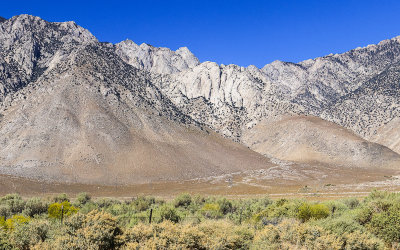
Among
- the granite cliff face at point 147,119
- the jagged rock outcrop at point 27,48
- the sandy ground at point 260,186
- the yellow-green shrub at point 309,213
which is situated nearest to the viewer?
the yellow-green shrub at point 309,213

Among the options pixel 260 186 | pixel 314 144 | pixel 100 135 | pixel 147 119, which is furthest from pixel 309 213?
pixel 314 144

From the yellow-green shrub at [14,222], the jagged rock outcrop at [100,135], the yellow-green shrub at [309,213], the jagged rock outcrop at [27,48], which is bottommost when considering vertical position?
the yellow-green shrub at [14,222]

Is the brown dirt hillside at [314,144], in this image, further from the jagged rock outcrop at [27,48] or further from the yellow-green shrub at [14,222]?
the yellow-green shrub at [14,222]

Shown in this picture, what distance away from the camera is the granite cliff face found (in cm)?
8675

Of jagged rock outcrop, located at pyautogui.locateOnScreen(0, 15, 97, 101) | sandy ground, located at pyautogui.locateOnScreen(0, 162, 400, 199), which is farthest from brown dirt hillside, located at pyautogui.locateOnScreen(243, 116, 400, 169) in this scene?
jagged rock outcrop, located at pyautogui.locateOnScreen(0, 15, 97, 101)

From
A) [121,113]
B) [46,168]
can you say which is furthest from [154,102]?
[46,168]

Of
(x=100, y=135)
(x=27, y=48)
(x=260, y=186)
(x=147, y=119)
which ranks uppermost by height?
(x=27, y=48)

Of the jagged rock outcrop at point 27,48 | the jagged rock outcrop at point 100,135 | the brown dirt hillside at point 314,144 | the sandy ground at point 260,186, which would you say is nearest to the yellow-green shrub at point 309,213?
the sandy ground at point 260,186

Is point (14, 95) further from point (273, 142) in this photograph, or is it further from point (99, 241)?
point (99, 241)

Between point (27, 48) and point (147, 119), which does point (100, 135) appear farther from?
point (27, 48)

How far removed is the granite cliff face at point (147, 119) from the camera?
86750mm

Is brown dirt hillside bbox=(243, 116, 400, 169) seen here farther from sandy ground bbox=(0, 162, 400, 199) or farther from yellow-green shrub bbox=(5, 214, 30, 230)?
yellow-green shrub bbox=(5, 214, 30, 230)

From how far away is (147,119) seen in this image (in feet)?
356

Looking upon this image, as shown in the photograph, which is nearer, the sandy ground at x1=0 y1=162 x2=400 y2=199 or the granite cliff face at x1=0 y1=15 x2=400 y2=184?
the sandy ground at x1=0 y1=162 x2=400 y2=199
